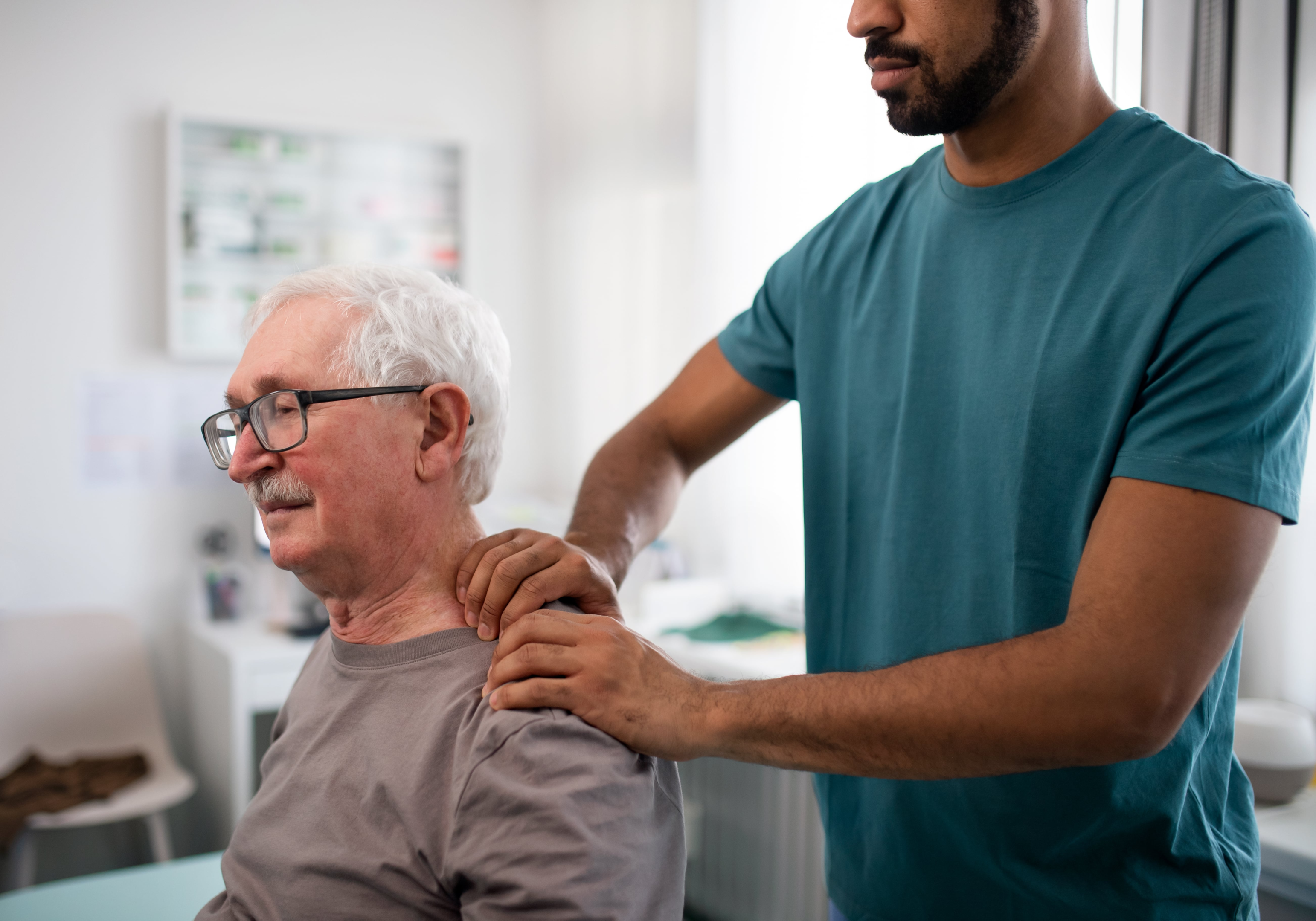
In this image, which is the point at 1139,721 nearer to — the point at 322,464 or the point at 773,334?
the point at 773,334

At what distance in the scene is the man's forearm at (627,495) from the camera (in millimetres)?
1274

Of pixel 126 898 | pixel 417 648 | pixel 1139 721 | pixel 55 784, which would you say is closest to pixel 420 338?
pixel 417 648

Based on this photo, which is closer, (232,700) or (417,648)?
(417,648)

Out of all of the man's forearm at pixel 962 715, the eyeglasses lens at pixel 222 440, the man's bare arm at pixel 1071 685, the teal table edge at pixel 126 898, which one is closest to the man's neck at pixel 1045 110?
the man's bare arm at pixel 1071 685

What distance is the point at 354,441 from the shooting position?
1.07m

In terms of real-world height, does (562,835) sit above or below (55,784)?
above

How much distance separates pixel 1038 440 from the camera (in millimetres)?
1000

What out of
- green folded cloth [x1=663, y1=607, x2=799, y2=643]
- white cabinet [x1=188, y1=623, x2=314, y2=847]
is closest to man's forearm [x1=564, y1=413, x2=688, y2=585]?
green folded cloth [x1=663, y1=607, x2=799, y2=643]

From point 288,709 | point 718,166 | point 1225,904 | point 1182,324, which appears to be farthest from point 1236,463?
point 718,166

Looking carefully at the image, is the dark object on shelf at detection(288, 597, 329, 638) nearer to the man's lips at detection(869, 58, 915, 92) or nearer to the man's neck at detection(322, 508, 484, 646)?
the man's neck at detection(322, 508, 484, 646)

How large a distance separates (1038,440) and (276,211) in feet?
9.30

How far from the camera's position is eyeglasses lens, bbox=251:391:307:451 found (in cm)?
106

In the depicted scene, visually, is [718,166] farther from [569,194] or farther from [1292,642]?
[1292,642]

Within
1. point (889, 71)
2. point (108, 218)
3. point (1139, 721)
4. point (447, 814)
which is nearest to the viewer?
point (1139, 721)
